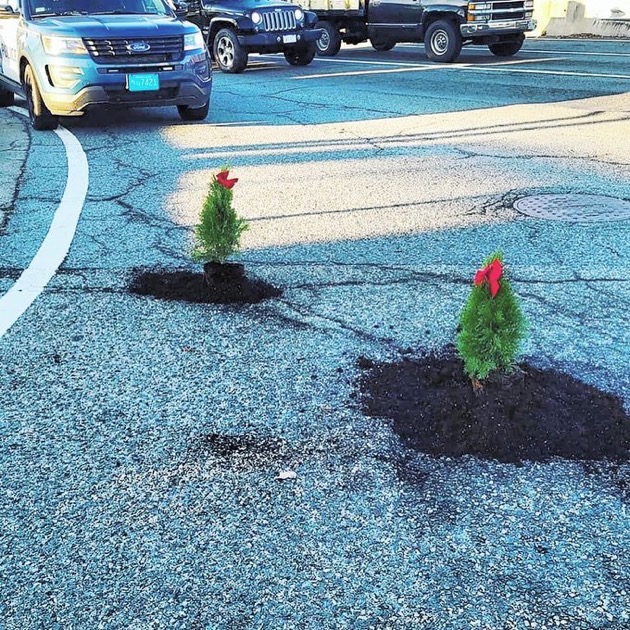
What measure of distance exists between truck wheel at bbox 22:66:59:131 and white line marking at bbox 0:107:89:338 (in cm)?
215

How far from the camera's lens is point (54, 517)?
2811 mm

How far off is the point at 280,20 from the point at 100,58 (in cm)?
807

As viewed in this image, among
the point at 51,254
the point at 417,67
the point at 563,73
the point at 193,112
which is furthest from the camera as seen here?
the point at 417,67

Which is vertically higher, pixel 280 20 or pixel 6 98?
pixel 280 20

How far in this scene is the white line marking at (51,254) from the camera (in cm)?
465

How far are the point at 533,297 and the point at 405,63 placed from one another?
14.1 meters

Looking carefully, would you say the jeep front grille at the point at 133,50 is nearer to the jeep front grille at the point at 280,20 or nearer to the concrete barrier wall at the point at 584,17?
the jeep front grille at the point at 280,20

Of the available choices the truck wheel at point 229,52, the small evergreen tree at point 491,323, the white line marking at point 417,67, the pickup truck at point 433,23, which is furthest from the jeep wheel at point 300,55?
the small evergreen tree at point 491,323

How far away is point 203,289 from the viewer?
→ 4801 mm

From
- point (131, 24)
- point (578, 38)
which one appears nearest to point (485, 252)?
point (131, 24)

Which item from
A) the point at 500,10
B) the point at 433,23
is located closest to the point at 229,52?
the point at 433,23

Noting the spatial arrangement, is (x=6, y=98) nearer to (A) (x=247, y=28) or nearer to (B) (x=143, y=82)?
(B) (x=143, y=82)

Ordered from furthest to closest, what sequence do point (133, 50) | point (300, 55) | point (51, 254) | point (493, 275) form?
1. point (300, 55)
2. point (133, 50)
3. point (51, 254)
4. point (493, 275)

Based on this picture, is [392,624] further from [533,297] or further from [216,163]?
[216,163]
